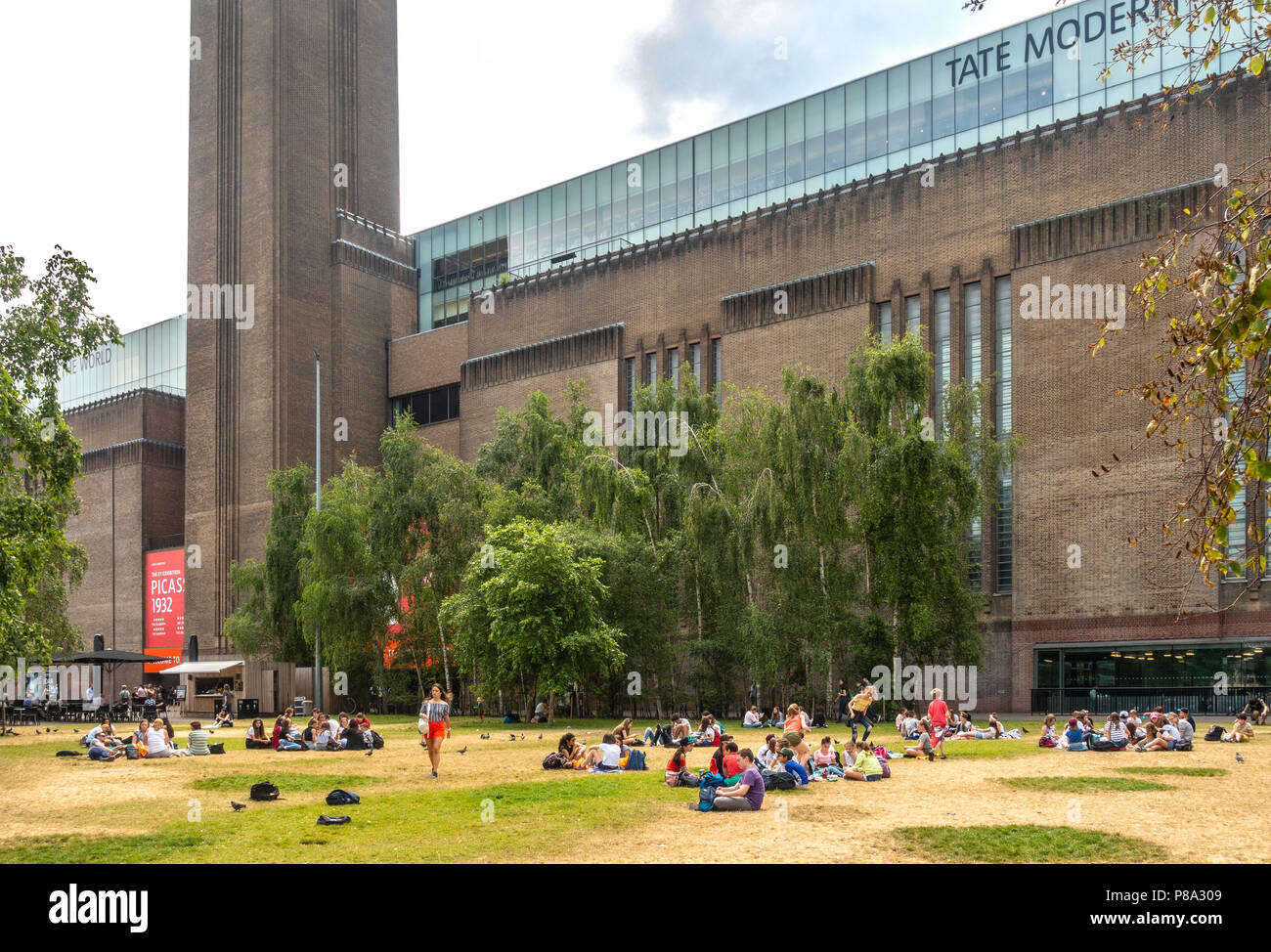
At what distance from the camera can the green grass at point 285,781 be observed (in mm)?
20109

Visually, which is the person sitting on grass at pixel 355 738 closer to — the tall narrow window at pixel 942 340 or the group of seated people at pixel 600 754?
the group of seated people at pixel 600 754

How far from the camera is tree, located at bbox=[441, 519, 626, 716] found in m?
37.9

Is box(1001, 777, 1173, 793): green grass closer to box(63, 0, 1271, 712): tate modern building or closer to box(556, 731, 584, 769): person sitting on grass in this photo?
box(63, 0, 1271, 712): tate modern building

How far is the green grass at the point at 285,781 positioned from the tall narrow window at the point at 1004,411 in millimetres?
31172

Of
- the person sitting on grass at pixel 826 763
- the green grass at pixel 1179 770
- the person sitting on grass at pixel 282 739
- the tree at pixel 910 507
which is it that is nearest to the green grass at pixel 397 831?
the person sitting on grass at pixel 826 763

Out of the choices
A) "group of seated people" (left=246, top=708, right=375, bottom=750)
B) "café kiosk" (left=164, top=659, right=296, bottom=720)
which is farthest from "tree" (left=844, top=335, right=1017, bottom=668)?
"café kiosk" (left=164, top=659, right=296, bottom=720)

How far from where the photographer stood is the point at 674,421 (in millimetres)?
44250

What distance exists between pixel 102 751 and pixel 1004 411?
35.4 m

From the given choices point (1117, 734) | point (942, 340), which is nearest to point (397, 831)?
point (1117, 734)

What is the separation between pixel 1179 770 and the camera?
837 inches

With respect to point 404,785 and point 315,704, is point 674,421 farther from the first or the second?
point 404,785

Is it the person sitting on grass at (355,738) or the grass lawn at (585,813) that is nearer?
the grass lawn at (585,813)

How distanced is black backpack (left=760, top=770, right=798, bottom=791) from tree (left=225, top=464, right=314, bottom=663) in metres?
39.7
